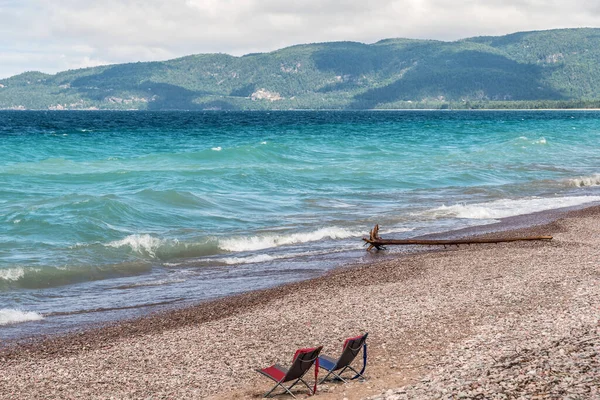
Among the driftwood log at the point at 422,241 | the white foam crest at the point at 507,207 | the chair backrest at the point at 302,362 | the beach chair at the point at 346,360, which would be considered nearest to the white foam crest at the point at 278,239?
the driftwood log at the point at 422,241

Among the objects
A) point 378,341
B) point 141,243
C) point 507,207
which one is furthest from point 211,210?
point 378,341

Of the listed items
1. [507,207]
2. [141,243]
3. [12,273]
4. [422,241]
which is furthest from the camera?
[507,207]

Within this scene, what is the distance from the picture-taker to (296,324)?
472 inches

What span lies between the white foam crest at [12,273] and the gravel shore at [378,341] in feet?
17.2

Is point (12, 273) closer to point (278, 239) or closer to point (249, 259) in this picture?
point (249, 259)

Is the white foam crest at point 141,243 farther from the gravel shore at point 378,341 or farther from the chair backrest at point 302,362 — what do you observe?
the chair backrest at point 302,362

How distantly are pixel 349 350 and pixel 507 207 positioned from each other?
66.5ft

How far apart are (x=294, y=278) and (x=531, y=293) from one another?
18.2 feet

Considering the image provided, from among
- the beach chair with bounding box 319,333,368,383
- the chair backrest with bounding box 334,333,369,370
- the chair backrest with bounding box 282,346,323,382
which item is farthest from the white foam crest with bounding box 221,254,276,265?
the chair backrest with bounding box 282,346,323,382

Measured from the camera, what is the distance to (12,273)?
16938mm

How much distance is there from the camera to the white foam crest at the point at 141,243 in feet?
65.1

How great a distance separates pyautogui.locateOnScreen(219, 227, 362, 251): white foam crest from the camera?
68.0ft

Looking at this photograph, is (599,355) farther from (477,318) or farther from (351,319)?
(351,319)

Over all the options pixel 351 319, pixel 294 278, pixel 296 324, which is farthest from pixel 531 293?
pixel 294 278
